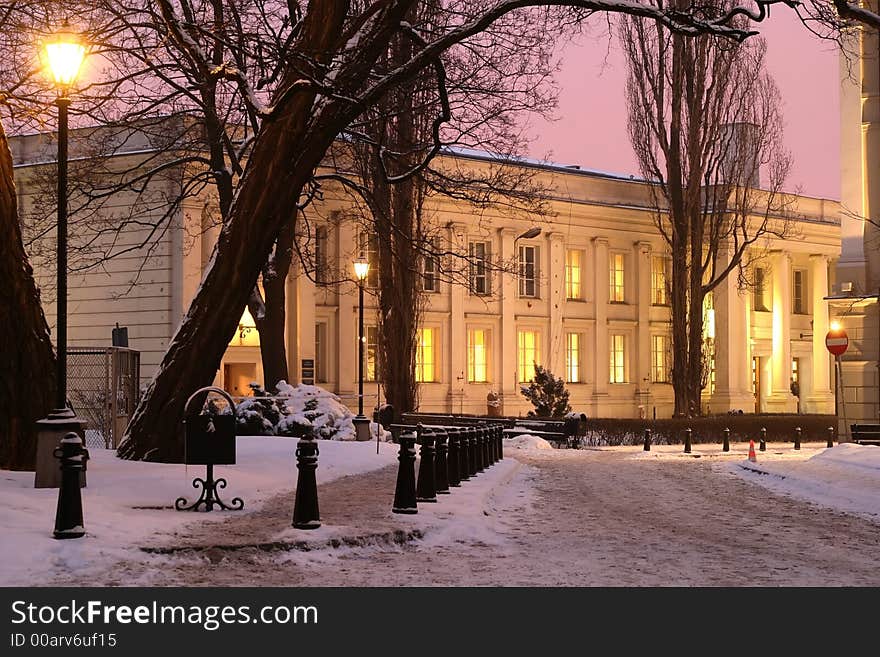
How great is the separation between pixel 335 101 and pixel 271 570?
30.2 ft

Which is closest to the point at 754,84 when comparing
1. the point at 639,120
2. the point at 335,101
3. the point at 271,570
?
the point at 639,120

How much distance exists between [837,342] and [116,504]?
2449 centimetres

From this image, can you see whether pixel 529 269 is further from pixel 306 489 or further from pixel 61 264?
pixel 306 489

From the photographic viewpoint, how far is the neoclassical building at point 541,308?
45.3m

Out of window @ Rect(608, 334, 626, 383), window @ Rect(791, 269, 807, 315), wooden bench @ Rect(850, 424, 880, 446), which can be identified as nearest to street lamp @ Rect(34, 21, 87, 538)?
wooden bench @ Rect(850, 424, 880, 446)

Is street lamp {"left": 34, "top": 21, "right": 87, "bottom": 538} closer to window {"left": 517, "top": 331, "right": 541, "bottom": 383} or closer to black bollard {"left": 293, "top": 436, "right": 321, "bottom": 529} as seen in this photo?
black bollard {"left": 293, "top": 436, "right": 321, "bottom": 529}

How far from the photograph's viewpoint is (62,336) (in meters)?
15.9

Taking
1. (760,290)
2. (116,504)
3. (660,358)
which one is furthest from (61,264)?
(760,290)

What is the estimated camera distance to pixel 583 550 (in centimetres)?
1359

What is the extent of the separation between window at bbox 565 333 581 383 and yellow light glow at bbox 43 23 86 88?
44466mm

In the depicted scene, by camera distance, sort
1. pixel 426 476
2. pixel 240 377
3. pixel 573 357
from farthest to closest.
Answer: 1. pixel 573 357
2. pixel 240 377
3. pixel 426 476

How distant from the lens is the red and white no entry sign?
34.6m

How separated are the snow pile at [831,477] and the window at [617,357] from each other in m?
28.7

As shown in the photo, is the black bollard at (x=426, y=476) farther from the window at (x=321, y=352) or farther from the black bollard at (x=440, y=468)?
the window at (x=321, y=352)
